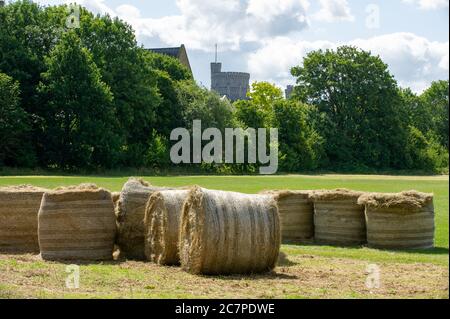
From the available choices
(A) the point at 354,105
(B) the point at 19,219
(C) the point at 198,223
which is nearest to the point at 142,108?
(A) the point at 354,105

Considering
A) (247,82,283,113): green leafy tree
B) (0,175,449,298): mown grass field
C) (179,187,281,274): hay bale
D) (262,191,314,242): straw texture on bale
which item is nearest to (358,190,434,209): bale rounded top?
(0,175,449,298): mown grass field

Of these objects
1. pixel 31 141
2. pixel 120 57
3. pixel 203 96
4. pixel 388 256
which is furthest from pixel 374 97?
pixel 388 256

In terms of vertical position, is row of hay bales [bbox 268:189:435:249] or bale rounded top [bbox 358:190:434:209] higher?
bale rounded top [bbox 358:190:434:209]

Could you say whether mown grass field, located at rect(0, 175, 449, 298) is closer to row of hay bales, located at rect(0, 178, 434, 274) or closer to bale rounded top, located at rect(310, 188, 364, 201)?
row of hay bales, located at rect(0, 178, 434, 274)

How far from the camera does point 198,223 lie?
11656mm

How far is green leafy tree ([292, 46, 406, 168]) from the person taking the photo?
8400 centimetres

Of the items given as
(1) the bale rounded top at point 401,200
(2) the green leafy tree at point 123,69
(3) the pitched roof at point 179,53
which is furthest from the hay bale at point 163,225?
(3) the pitched roof at point 179,53

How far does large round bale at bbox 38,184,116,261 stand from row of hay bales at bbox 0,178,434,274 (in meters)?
0.02

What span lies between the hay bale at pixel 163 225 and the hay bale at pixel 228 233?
736 millimetres

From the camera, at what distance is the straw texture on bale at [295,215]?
58.0 ft

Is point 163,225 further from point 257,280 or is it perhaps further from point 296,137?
point 296,137

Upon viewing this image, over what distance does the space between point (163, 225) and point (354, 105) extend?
76152mm
